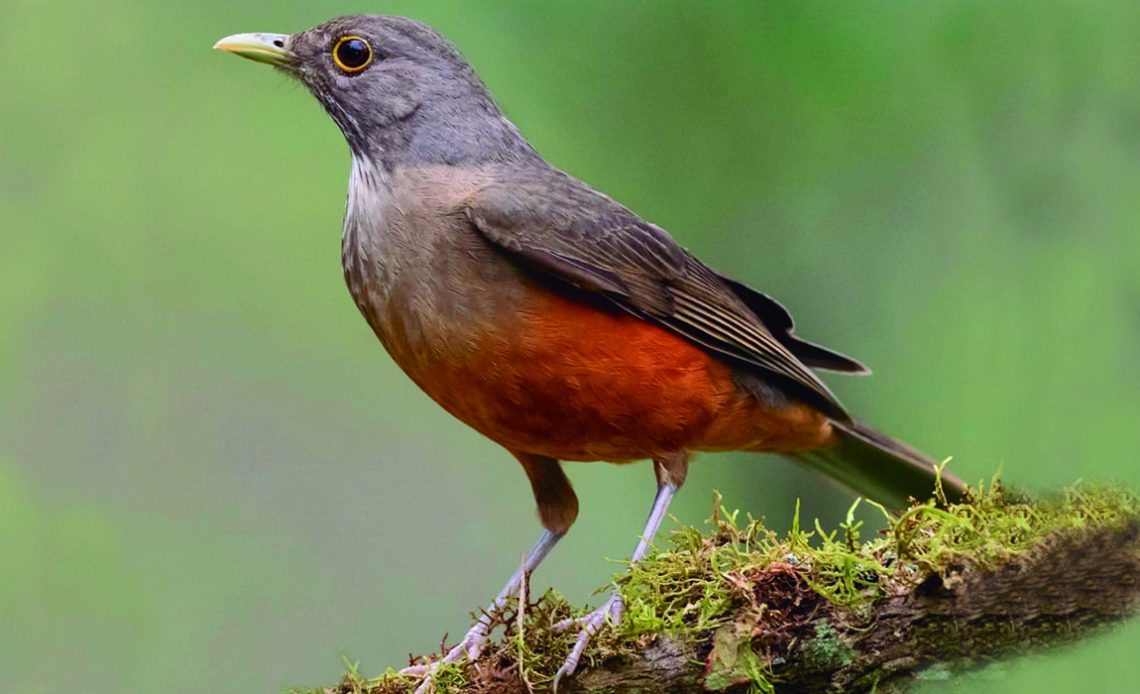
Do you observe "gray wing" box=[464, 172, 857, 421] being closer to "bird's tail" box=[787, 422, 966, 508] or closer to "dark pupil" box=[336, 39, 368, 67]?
"bird's tail" box=[787, 422, 966, 508]

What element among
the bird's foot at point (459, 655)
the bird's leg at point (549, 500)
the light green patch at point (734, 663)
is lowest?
the bird's foot at point (459, 655)

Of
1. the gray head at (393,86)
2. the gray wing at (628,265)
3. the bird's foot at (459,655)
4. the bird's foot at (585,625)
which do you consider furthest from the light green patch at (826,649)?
the gray head at (393,86)

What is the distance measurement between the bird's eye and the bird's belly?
1393 mm

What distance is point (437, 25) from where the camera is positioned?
6.82m

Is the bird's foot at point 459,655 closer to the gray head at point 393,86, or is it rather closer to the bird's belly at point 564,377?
the bird's belly at point 564,377

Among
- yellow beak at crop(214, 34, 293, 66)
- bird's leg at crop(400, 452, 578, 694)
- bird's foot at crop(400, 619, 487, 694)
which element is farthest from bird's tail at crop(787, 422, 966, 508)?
yellow beak at crop(214, 34, 293, 66)

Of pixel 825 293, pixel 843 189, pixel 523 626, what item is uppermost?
pixel 843 189

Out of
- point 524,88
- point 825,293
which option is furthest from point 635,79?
point 825,293

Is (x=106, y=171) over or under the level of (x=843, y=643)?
over

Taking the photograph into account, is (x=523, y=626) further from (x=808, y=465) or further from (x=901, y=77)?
(x=901, y=77)

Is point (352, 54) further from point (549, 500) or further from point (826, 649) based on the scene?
point (826, 649)

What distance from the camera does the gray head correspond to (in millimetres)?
5238

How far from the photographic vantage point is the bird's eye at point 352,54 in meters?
5.36

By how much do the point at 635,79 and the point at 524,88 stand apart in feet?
2.26
